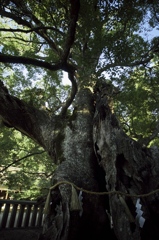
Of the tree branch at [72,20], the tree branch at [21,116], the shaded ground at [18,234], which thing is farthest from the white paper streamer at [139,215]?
the tree branch at [72,20]

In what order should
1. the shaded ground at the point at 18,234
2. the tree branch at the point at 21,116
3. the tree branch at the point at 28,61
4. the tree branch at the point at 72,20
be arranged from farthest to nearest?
the tree branch at the point at 21,116, the tree branch at the point at 28,61, the shaded ground at the point at 18,234, the tree branch at the point at 72,20

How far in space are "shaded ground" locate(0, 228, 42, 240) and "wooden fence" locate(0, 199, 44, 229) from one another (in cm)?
26

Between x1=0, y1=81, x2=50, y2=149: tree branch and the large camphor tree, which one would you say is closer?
the large camphor tree

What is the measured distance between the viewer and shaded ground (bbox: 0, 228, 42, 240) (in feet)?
14.5

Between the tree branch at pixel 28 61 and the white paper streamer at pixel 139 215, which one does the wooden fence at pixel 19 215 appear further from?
the tree branch at pixel 28 61

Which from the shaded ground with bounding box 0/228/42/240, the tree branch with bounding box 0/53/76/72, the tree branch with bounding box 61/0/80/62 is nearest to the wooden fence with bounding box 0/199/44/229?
the shaded ground with bounding box 0/228/42/240

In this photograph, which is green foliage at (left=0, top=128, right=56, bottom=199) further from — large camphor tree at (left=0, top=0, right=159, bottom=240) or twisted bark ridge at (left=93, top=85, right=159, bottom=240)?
twisted bark ridge at (left=93, top=85, right=159, bottom=240)

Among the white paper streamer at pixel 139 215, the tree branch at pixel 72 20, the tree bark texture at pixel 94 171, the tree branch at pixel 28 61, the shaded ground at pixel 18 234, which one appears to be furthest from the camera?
the tree branch at pixel 28 61

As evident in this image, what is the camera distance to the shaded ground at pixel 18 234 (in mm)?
4433

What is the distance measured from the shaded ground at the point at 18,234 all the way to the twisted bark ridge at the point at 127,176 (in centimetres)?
273

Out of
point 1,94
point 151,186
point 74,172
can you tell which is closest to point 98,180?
point 74,172

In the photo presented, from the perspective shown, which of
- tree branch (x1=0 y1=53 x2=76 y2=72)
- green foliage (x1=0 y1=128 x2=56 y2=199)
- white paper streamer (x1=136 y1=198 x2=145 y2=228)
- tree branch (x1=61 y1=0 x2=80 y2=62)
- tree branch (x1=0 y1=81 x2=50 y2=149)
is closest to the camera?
white paper streamer (x1=136 y1=198 x2=145 y2=228)

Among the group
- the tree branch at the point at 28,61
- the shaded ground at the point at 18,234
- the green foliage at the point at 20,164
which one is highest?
the tree branch at the point at 28,61

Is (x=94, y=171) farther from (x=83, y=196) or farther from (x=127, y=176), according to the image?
(x=127, y=176)
